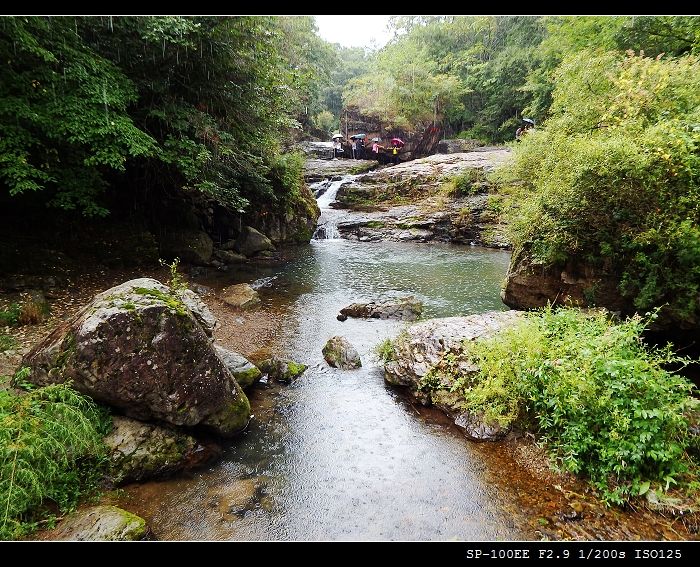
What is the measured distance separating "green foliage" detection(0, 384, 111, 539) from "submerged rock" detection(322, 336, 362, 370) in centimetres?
417

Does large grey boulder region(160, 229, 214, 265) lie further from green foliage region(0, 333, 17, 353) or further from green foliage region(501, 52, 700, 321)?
green foliage region(501, 52, 700, 321)

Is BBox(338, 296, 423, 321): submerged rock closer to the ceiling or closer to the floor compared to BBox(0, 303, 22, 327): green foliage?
closer to the floor

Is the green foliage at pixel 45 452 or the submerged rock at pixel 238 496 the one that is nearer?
the green foliage at pixel 45 452

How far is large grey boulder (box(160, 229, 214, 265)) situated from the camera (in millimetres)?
13164

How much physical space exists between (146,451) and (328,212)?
70.2ft

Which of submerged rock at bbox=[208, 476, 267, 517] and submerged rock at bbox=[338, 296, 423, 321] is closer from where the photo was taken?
submerged rock at bbox=[208, 476, 267, 517]

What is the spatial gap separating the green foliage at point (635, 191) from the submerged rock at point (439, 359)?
6.36 ft

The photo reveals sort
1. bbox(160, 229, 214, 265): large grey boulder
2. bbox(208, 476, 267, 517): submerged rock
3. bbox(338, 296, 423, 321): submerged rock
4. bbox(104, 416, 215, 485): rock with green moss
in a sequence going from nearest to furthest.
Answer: bbox(208, 476, 267, 517): submerged rock
bbox(104, 416, 215, 485): rock with green moss
bbox(338, 296, 423, 321): submerged rock
bbox(160, 229, 214, 265): large grey boulder

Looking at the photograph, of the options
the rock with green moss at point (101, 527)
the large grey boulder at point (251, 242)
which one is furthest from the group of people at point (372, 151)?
the rock with green moss at point (101, 527)

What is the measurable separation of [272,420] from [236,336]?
11.5 feet

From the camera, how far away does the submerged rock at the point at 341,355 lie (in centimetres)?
766

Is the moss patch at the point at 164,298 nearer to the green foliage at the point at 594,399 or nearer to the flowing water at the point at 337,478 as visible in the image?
the flowing water at the point at 337,478

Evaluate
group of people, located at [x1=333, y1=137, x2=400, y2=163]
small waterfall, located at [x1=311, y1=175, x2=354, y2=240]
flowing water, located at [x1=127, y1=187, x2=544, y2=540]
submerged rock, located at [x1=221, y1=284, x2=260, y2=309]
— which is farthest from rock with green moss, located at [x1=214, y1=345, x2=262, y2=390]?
group of people, located at [x1=333, y1=137, x2=400, y2=163]
